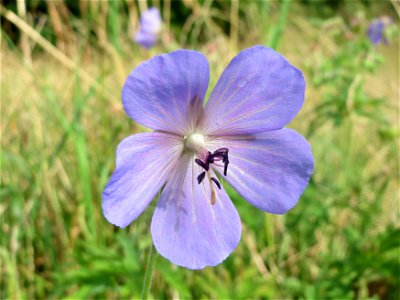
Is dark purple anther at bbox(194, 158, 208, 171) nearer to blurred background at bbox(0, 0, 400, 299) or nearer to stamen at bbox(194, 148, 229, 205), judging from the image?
stamen at bbox(194, 148, 229, 205)

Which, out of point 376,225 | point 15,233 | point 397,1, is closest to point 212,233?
point 15,233

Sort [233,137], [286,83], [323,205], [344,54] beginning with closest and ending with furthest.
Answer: [286,83] → [233,137] → [323,205] → [344,54]

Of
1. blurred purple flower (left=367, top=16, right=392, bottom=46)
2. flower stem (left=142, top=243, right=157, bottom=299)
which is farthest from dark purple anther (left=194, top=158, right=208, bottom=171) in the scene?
blurred purple flower (left=367, top=16, right=392, bottom=46)

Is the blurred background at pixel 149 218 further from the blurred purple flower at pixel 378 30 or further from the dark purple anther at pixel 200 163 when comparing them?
the dark purple anther at pixel 200 163

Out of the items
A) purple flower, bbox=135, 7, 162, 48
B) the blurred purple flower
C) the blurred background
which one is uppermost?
purple flower, bbox=135, 7, 162, 48

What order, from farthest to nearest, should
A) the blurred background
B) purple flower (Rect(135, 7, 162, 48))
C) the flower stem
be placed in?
purple flower (Rect(135, 7, 162, 48)) → the blurred background → the flower stem

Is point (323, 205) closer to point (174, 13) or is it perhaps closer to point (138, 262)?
point (138, 262)

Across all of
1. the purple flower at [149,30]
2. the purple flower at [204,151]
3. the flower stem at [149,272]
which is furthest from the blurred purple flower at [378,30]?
the flower stem at [149,272]
